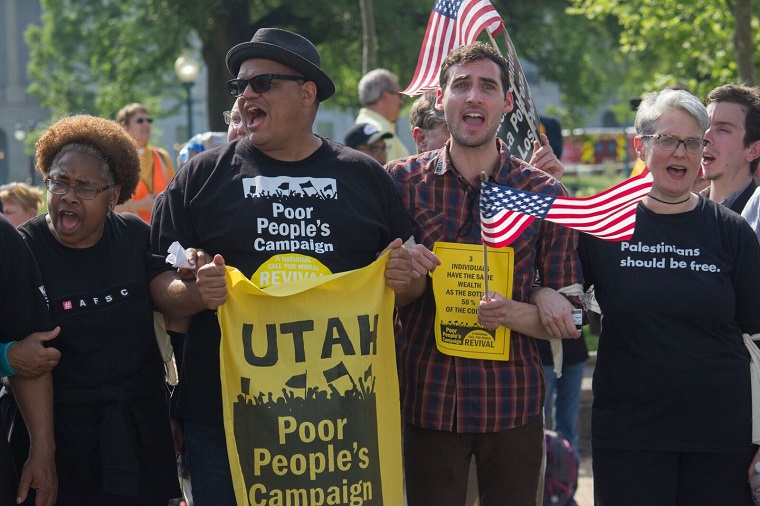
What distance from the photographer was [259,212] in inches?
161

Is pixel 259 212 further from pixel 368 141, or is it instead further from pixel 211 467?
pixel 368 141

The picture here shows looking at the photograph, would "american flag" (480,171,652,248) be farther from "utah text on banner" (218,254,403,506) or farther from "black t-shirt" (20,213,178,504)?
"black t-shirt" (20,213,178,504)

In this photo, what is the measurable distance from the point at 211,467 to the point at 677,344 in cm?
186

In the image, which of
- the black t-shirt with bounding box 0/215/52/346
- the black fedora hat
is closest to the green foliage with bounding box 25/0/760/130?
the black fedora hat

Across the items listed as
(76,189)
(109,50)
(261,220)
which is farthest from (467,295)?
(109,50)

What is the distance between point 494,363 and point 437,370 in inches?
8.9

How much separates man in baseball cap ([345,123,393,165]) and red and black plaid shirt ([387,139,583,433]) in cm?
305

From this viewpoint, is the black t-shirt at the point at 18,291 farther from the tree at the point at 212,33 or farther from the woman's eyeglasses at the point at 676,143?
the tree at the point at 212,33

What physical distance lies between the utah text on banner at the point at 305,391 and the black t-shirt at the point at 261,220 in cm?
10

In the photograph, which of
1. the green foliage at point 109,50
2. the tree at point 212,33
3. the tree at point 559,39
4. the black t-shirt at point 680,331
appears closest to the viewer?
the black t-shirt at point 680,331

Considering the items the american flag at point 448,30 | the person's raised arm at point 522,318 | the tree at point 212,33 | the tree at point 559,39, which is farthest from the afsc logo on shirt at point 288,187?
the tree at point 559,39

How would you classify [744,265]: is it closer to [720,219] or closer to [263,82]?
[720,219]

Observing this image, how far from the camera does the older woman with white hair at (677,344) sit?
4.38 metres

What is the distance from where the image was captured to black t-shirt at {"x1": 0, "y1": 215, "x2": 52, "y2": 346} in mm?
3838
